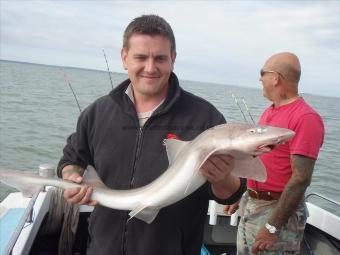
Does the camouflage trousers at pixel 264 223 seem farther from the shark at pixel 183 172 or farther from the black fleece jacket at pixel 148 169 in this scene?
the shark at pixel 183 172

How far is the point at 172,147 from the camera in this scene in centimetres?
265

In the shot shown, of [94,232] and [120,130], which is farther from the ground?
[120,130]

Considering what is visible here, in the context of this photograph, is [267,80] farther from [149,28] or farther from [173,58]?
[149,28]

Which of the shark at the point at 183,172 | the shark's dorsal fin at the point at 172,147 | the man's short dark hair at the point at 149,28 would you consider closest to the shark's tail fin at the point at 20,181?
the shark at the point at 183,172

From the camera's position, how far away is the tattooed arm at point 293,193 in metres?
3.75

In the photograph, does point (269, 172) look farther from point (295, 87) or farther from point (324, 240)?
point (324, 240)

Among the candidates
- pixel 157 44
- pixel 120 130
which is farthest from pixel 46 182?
pixel 157 44

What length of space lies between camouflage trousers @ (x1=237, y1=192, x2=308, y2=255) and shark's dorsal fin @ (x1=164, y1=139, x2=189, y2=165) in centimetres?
185

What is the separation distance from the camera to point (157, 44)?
286cm

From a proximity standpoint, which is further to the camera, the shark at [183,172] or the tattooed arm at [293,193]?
the tattooed arm at [293,193]

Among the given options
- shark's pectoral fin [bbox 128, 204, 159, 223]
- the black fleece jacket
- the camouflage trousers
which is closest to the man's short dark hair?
the black fleece jacket

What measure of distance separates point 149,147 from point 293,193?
1.65 metres

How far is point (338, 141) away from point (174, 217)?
2605cm

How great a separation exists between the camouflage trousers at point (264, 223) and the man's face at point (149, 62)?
2.00m
